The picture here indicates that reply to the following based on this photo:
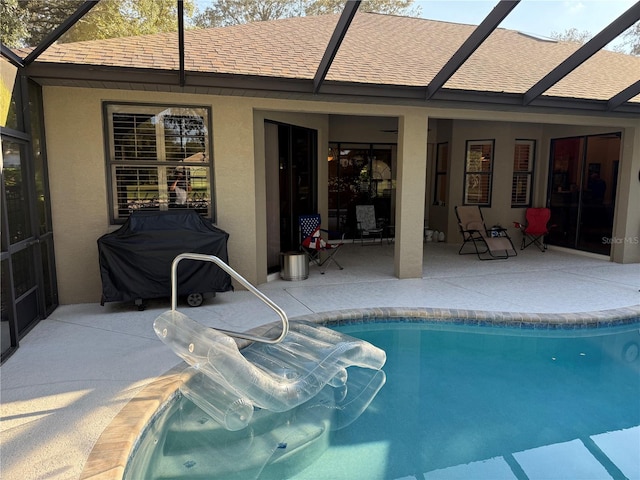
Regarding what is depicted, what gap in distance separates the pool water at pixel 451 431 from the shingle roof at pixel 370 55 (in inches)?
145

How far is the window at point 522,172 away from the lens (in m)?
10.1

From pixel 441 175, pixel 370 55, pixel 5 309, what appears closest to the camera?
pixel 5 309

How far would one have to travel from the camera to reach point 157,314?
522 cm

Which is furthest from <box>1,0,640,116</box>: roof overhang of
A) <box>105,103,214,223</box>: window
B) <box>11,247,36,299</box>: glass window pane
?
<box>11,247,36,299</box>: glass window pane

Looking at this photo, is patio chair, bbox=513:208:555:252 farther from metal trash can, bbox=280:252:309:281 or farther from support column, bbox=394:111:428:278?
metal trash can, bbox=280:252:309:281

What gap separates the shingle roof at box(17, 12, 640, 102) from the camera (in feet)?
16.9

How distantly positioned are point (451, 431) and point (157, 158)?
15.5ft

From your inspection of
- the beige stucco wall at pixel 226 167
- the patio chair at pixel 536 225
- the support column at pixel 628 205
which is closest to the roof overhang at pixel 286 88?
the beige stucco wall at pixel 226 167

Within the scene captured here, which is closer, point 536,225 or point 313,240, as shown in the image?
point 313,240

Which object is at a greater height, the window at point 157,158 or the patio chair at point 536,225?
the window at point 157,158

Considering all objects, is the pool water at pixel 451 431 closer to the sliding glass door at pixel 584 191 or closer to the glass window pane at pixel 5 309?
the glass window pane at pixel 5 309

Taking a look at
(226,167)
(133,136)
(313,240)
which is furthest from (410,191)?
(133,136)

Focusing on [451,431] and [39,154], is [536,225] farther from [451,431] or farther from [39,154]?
[39,154]

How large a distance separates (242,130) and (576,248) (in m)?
7.60
